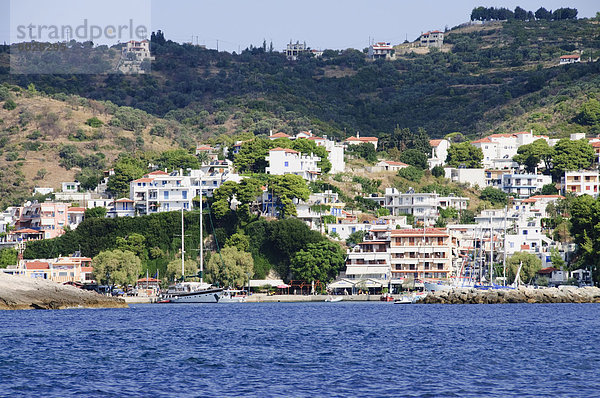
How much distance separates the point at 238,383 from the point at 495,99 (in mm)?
146502

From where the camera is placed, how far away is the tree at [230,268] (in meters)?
88.4

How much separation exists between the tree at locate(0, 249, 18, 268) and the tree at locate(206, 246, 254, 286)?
21261mm

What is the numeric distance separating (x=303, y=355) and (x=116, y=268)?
53.1 meters

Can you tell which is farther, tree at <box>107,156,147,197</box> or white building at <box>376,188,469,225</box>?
tree at <box>107,156,147,197</box>

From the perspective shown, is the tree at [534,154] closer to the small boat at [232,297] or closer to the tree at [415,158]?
the tree at [415,158]

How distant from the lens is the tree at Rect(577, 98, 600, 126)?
141m

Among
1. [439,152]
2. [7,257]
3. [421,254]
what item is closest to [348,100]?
[439,152]

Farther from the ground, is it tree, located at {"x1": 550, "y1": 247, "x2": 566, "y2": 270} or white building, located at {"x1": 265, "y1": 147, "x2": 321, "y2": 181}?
white building, located at {"x1": 265, "y1": 147, "x2": 321, "y2": 181}

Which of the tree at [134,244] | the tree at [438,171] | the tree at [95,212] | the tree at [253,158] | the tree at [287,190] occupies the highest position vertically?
the tree at [253,158]

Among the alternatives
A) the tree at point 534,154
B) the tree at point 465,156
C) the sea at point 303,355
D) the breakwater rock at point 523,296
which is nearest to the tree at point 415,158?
the tree at point 465,156

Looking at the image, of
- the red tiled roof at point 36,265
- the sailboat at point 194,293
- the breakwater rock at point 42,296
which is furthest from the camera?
the red tiled roof at point 36,265

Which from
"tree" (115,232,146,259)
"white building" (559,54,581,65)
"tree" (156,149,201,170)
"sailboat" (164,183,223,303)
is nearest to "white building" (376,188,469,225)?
"tree" (156,149,201,170)

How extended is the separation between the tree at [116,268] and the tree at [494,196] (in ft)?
159

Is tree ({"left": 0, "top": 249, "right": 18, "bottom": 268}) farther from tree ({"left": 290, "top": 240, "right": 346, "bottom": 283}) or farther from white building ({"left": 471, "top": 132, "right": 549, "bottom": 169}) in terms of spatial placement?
white building ({"left": 471, "top": 132, "right": 549, "bottom": 169})
